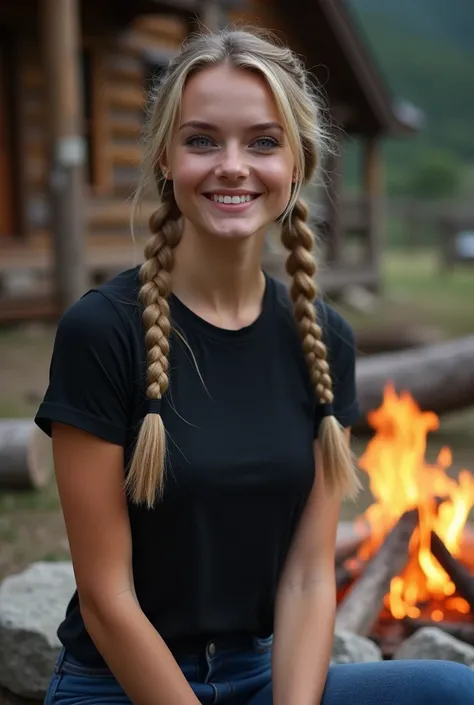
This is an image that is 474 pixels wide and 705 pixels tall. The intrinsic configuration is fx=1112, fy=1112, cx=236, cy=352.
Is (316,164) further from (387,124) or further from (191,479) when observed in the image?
(387,124)

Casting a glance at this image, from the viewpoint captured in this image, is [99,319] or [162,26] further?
[162,26]

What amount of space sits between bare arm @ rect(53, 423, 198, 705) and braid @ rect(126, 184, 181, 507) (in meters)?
0.06

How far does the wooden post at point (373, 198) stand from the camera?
1836cm

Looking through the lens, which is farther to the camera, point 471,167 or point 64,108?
point 471,167

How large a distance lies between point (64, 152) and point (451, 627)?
7056 millimetres

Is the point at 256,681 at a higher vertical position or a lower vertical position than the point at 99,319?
lower

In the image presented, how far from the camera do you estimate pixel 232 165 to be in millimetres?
2342

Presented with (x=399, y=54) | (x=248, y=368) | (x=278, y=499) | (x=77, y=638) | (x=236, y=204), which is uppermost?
(x=399, y=54)

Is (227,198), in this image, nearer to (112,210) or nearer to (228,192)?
(228,192)

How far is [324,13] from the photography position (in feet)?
54.7

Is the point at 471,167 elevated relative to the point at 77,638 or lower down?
elevated

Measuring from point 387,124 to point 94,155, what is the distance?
19.8 feet

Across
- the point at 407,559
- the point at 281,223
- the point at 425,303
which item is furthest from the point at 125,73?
the point at 281,223

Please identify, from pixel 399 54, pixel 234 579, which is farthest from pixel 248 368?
pixel 399 54
